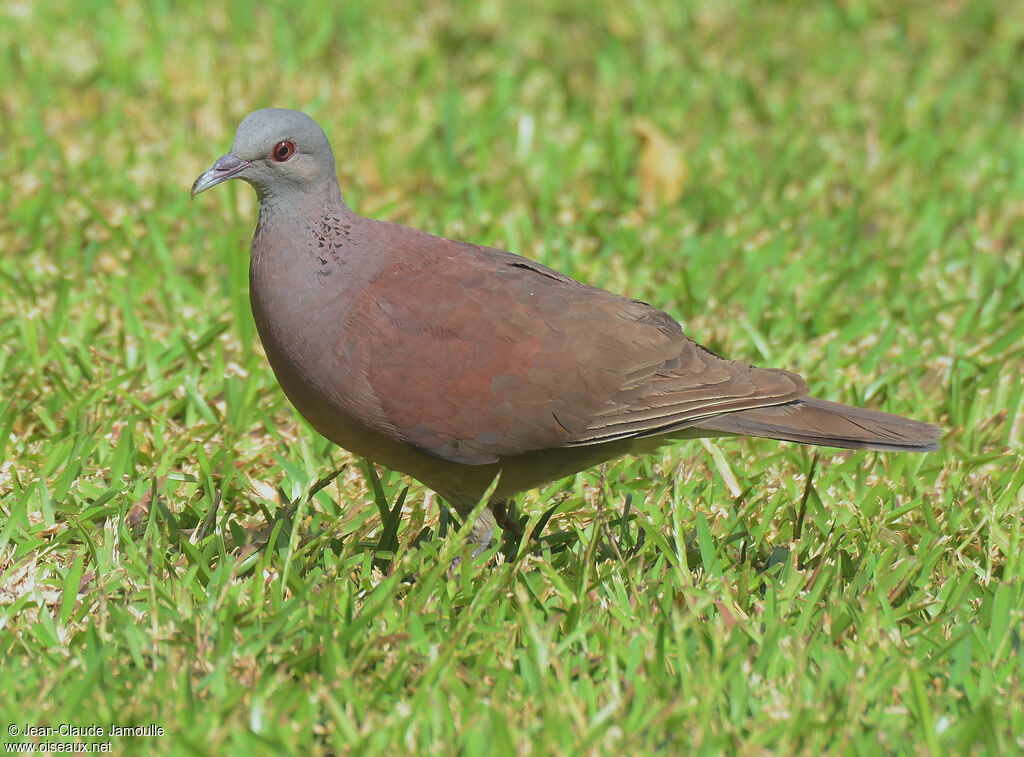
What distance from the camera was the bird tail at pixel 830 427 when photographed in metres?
3.74

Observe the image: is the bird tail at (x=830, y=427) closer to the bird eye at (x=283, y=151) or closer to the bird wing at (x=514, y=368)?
the bird wing at (x=514, y=368)

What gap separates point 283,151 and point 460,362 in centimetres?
81

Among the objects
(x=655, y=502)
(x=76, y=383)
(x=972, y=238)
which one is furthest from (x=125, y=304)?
(x=972, y=238)

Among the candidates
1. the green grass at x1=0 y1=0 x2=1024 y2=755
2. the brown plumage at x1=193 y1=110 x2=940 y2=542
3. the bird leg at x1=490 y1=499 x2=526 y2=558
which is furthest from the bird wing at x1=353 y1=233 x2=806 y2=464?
the bird leg at x1=490 y1=499 x2=526 y2=558

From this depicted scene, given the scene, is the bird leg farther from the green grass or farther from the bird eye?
the bird eye

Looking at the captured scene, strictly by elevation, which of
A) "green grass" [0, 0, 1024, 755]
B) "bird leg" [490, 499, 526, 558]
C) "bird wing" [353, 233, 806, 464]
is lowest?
"bird leg" [490, 499, 526, 558]

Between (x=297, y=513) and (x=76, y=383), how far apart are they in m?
1.47

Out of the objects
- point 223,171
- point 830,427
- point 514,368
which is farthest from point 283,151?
point 830,427

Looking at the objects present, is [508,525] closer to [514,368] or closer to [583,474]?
[583,474]

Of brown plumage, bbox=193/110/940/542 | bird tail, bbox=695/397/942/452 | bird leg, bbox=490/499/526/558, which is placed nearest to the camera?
brown plumage, bbox=193/110/940/542

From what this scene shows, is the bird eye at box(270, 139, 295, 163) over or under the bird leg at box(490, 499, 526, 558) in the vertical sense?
over

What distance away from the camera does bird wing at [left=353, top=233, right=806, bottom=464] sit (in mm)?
3617

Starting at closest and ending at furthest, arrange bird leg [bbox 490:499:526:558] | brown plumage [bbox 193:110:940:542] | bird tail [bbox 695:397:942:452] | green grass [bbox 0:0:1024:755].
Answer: green grass [bbox 0:0:1024:755]
brown plumage [bbox 193:110:940:542]
bird tail [bbox 695:397:942:452]
bird leg [bbox 490:499:526:558]

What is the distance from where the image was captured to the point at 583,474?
15.0 ft
